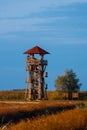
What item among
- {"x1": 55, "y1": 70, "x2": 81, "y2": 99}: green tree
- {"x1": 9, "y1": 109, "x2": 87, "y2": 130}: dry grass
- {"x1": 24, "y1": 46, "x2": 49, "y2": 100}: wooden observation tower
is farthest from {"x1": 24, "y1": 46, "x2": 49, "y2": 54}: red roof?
{"x1": 9, "y1": 109, "x2": 87, "y2": 130}: dry grass

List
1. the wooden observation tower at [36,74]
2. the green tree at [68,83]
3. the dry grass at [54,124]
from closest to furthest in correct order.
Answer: the dry grass at [54,124], the wooden observation tower at [36,74], the green tree at [68,83]

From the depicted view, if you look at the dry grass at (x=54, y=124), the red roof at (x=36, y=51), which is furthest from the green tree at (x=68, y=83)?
the dry grass at (x=54, y=124)

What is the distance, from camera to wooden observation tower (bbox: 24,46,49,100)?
66.6 meters

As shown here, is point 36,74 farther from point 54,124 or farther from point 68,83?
point 54,124

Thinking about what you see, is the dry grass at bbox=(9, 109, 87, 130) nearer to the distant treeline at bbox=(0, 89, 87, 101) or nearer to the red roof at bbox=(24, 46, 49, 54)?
the red roof at bbox=(24, 46, 49, 54)

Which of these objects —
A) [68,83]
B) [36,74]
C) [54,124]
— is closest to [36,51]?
[36,74]

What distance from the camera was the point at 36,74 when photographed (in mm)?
67188

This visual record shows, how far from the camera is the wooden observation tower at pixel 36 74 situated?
66562 millimetres

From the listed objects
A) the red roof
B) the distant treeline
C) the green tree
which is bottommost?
the distant treeline

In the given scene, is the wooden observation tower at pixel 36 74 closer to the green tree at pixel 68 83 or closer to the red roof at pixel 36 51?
the red roof at pixel 36 51

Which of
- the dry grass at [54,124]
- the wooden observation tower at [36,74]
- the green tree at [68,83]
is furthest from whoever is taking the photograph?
the green tree at [68,83]

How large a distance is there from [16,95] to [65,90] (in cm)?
900

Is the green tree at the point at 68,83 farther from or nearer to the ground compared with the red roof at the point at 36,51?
nearer to the ground

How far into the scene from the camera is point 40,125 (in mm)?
13578
